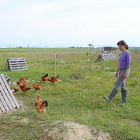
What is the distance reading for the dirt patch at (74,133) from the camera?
10.3 feet

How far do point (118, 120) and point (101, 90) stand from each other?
227 cm

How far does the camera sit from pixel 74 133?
3.20m

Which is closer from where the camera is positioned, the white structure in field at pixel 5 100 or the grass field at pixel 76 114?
the grass field at pixel 76 114

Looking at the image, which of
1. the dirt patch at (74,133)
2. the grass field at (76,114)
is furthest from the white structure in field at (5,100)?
the dirt patch at (74,133)

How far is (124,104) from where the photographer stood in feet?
16.5

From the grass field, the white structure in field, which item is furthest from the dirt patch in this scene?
the white structure in field

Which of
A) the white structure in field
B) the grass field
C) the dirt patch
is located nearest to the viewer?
the dirt patch

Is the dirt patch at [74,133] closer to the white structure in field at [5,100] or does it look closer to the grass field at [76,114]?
the grass field at [76,114]

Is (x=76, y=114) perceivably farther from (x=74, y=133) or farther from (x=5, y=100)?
(x=5, y=100)

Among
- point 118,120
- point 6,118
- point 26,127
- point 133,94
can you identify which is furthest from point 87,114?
point 133,94

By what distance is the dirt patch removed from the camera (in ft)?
10.3

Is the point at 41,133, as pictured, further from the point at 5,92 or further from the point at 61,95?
the point at 61,95

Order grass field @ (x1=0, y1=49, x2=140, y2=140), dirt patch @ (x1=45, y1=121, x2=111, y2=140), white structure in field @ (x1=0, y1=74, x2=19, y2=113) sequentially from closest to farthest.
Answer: dirt patch @ (x1=45, y1=121, x2=111, y2=140) < grass field @ (x1=0, y1=49, x2=140, y2=140) < white structure in field @ (x1=0, y1=74, x2=19, y2=113)

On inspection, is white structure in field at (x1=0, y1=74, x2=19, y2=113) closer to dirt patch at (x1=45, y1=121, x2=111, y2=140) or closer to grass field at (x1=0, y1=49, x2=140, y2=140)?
grass field at (x1=0, y1=49, x2=140, y2=140)
